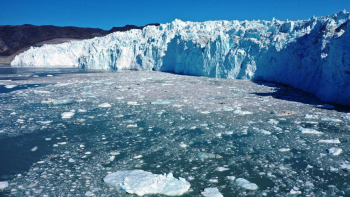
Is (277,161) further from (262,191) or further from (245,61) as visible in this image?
(245,61)

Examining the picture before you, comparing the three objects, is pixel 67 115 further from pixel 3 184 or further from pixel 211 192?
pixel 211 192

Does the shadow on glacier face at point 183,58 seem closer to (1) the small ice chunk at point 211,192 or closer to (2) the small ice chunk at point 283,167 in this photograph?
(2) the small ice chunk at point 283,167

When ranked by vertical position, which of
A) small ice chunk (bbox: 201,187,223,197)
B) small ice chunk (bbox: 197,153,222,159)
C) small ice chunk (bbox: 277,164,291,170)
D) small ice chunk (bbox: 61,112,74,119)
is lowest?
small ice chunk (bbox: 201,187,223,197)

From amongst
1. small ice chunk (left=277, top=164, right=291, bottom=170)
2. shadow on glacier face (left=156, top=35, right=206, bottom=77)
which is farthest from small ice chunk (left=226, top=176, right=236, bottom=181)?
shadow on glacier face (left=156, top=35, right=206, bottom=77)

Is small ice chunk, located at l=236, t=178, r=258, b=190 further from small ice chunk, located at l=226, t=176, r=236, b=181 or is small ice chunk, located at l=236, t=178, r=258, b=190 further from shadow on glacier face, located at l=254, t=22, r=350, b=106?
shadow on glacier face, located at l=254, t=22, r=350, b=106

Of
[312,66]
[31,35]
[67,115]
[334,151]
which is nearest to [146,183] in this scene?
[334,151]

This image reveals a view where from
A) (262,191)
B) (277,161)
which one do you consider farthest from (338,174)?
(262,191)
